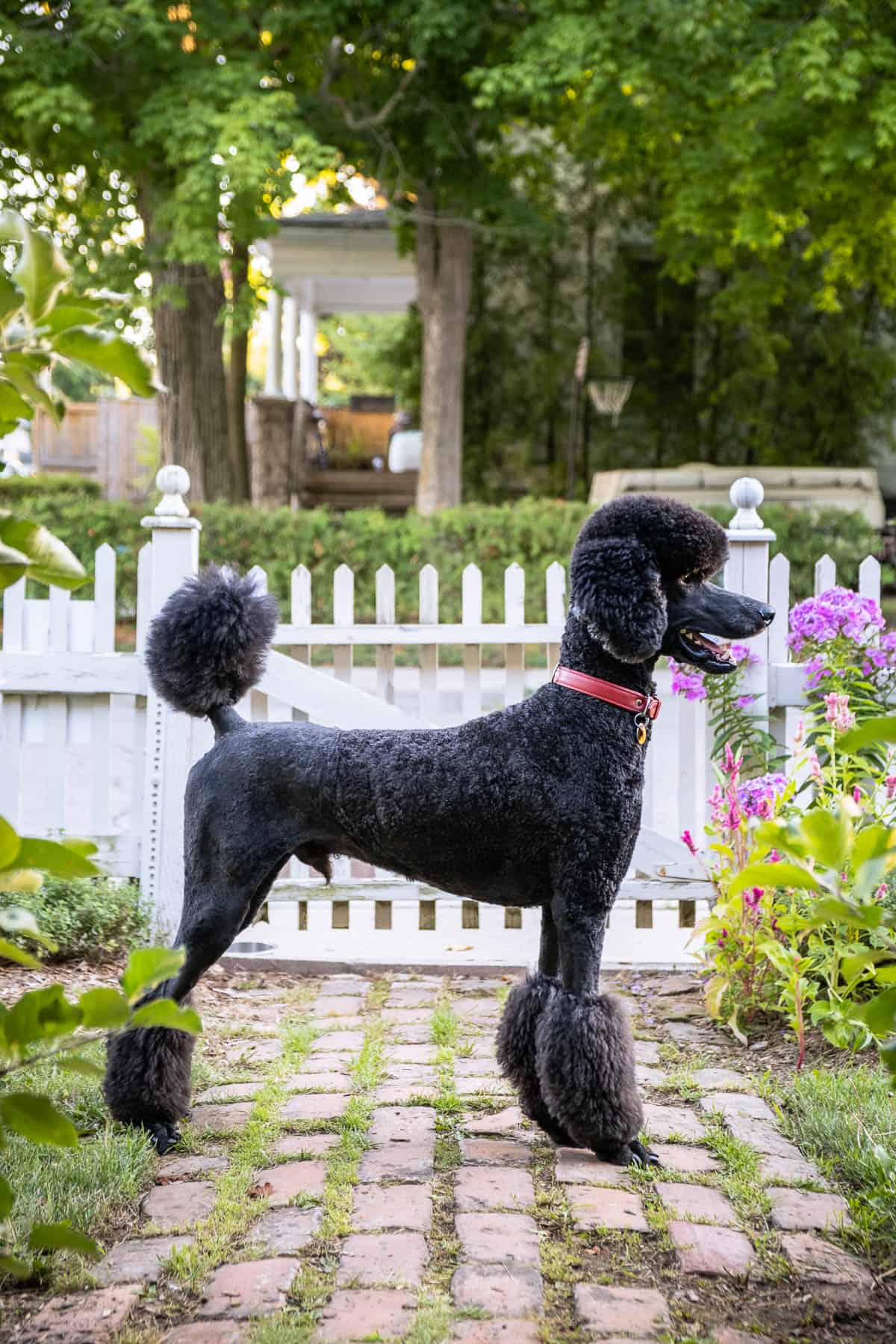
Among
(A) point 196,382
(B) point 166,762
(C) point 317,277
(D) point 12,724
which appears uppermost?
(C) point 317,277

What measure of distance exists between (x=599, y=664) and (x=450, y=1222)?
1.25 meters

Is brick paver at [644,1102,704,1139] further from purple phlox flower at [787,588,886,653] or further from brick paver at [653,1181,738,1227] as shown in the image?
purple phlox flower at [787,588,886,653]

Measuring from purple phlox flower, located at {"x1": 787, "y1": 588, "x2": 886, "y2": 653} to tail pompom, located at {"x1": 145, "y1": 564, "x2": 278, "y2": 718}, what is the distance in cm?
199

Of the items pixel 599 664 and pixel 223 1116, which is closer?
pixel 599 664

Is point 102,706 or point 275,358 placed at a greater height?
point 275,358

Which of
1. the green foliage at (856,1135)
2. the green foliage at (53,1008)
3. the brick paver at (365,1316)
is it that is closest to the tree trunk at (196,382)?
the green foliage at (856,1135)

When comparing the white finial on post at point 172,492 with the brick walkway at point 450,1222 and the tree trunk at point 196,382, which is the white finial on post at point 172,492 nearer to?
the brick walkway at point 450,1222

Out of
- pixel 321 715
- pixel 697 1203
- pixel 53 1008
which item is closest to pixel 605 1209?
pixel 697 1203

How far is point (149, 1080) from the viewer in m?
3.01

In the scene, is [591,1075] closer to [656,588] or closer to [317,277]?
[656,588]

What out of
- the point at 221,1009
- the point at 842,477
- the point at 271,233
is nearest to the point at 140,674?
the point at 221,1009

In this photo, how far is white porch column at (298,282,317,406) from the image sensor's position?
64.5 feet

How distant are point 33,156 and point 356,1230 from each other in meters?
12.9

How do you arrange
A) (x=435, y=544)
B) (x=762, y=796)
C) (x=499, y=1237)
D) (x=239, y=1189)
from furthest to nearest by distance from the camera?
1. (x=435, y=544)
2. (x=762, y=796)
3. (x=239, y=1189)
4. (x=499, y=1237)
